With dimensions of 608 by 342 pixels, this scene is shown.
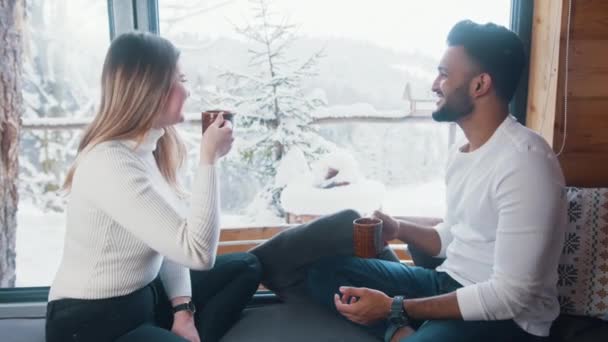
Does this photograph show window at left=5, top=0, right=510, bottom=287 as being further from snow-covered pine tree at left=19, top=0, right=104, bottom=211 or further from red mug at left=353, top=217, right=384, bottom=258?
red mug at left=353, top=217, right=384, bottom=258

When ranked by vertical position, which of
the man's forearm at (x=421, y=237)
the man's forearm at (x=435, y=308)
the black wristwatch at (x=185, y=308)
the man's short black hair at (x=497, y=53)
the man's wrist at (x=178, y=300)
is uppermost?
the man's short black hair at (x=497, y=53)

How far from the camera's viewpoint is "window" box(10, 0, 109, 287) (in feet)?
6.95

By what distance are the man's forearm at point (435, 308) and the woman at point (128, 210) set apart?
22.6 inches

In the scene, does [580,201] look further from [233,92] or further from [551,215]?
[233,92]

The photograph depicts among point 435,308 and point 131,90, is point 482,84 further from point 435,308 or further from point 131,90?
point 131,90

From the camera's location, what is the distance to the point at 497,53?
4.92ft

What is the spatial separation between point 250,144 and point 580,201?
1.42 metres

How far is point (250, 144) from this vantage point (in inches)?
97.6

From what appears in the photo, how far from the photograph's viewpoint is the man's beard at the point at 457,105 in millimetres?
1534

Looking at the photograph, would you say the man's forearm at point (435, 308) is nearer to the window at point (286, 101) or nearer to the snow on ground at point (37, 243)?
the window at point (286, 101)

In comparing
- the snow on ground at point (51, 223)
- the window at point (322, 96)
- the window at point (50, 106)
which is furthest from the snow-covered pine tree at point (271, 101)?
the window at point (50, 106)

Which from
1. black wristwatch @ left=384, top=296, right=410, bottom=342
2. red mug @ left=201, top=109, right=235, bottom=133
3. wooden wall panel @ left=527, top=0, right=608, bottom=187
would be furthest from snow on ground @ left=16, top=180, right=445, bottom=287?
red mug @ left=201, top=109, right=235, bottom=133

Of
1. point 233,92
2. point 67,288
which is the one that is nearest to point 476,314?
point 67,288

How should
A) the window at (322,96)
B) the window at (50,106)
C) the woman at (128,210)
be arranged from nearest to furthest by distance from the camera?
1. the woman at (128,210)
2. the window at (50,106)
3. the window at (322,96)
